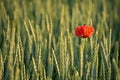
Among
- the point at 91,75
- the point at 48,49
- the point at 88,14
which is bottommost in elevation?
the point at 91,75

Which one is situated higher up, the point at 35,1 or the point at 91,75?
the point at 35,1

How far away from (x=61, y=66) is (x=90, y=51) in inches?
11.4

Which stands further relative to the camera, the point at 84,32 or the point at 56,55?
the point at 56,55

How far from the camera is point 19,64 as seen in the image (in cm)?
191

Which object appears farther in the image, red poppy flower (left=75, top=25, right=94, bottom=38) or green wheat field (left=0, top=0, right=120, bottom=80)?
red poppy flower (left=75, top=25, right=94, bottom=38)

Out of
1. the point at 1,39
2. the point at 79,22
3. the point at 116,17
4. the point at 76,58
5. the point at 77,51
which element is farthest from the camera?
the point at 116,17

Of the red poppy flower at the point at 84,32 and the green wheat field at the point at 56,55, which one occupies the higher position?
the red poppy flower at the point at 84,32

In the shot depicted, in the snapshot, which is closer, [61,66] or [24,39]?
[61,66]

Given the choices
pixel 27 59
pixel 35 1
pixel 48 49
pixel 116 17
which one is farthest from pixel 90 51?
pixel 35 1

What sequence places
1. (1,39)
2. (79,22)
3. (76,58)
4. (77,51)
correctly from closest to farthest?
(76,58), (77,51), (1,39), (79,22)

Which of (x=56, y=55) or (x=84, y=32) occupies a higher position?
(x=84, y=32)

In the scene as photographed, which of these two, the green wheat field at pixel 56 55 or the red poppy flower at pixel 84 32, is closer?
the green wheat field at pixel 56 55

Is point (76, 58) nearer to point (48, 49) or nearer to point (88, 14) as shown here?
point (48, 49)

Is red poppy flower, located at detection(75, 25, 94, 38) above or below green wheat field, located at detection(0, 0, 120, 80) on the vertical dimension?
above
